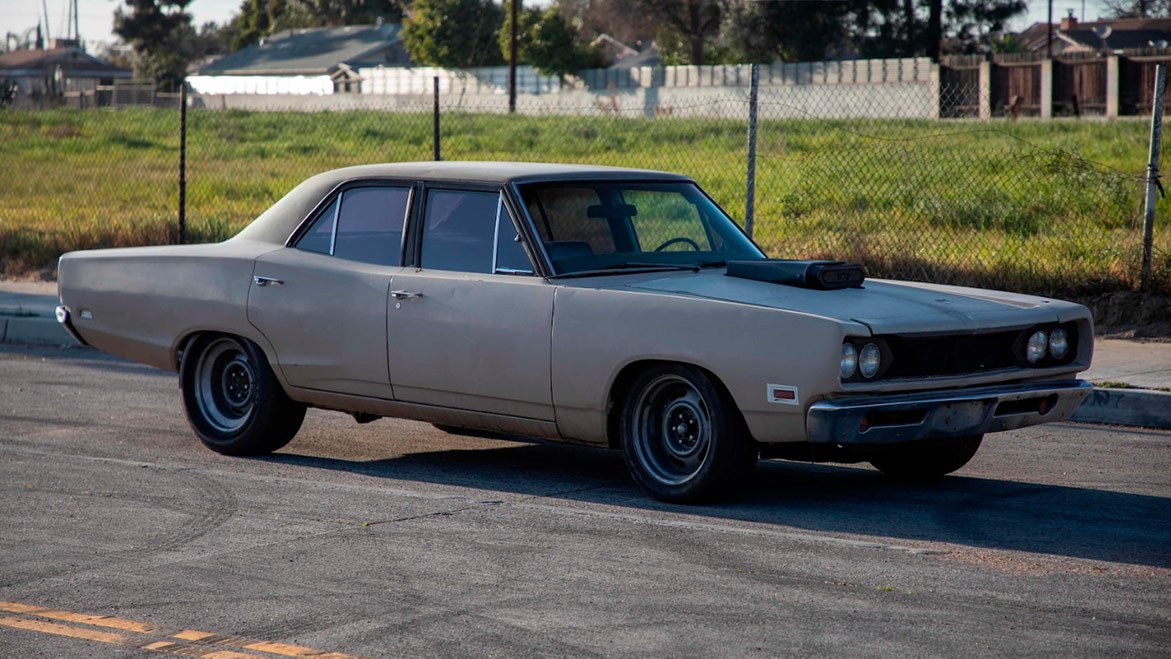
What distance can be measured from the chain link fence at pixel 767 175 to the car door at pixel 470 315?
659cm

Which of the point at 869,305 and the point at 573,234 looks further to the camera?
the point at 573,234

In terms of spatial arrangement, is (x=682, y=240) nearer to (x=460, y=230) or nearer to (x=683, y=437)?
(x=460, y=230)

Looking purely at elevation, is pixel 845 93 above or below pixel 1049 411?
above

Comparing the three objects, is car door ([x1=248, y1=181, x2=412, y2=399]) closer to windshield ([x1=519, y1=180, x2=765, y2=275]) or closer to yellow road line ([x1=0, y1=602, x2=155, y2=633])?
windshield ([x1=519, y1=180, x2=765, y2=275])

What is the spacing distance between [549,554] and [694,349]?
109 cm

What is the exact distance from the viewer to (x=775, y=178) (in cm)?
1975

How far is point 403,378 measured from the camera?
682 centimetres

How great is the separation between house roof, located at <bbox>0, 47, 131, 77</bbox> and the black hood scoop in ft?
319

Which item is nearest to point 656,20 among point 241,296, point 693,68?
point 693,68

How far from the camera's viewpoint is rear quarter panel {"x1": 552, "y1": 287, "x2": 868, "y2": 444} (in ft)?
18.4

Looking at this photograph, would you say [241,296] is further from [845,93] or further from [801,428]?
[845,93]

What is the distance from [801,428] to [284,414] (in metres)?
2.99

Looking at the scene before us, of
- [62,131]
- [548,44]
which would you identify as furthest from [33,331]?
[548,44]

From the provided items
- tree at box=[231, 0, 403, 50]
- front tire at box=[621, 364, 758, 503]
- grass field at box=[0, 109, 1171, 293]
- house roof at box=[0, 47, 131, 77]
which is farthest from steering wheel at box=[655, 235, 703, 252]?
tree at box=[231, 0, 403, 50]
